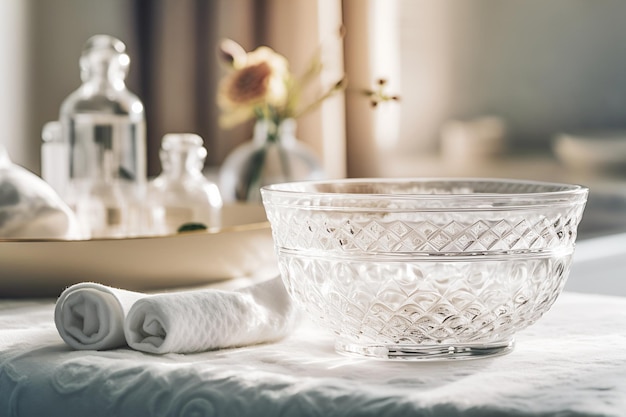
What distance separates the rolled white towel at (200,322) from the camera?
669 mm

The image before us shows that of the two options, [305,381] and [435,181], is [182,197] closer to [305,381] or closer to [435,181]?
[435,181]

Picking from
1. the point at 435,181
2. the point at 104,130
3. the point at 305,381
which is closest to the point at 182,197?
the point at 104,130

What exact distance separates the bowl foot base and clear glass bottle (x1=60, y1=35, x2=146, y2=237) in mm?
637

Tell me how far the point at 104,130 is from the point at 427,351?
0.76m

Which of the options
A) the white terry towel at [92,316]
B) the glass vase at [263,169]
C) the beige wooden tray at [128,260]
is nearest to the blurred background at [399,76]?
the glass vase at [263,169]

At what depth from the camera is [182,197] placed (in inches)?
49.0

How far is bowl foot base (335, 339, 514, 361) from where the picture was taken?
653mm

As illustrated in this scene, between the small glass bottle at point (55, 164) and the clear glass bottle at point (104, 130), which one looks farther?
the small glass bottle at point (55, 164)

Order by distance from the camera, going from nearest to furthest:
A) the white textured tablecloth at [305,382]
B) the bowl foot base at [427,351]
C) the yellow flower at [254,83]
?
1. the white textured tablecloth at [305,382]
2. the bowl foot base at [427,351]
3. the yellow flower at [254,83]

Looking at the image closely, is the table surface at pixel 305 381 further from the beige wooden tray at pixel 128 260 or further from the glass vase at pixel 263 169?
the glass vase at pixel 263 169

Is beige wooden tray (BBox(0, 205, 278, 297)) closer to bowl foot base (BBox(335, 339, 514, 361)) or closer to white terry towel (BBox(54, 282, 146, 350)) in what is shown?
white terry towel (BBox(54, 282, 146, 350))

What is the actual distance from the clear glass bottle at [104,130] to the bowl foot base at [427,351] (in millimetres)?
637

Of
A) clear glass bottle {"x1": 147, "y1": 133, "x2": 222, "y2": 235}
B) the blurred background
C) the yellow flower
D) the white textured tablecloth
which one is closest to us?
the white textured tablecloth

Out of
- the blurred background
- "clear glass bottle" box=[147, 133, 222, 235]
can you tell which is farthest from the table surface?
the blurred background
